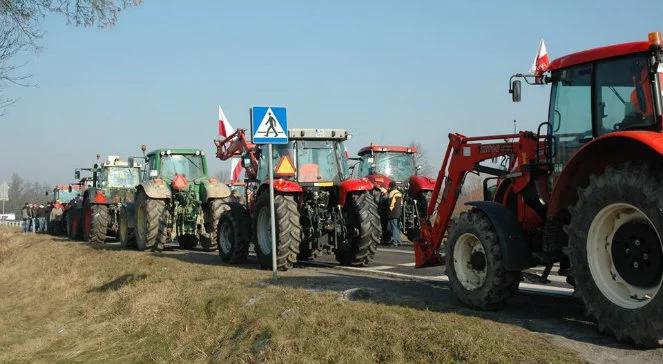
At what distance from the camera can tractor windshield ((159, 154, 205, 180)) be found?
1783 centimetres

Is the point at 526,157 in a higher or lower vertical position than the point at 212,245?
higher

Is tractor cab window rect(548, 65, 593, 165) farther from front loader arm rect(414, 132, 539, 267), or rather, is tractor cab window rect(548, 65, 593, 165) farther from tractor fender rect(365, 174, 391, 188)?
tractor fender rect(365, 174, 391, 188)

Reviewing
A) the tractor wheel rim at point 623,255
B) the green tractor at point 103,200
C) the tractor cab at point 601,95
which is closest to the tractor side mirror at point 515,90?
the tractor cab at point 601,95

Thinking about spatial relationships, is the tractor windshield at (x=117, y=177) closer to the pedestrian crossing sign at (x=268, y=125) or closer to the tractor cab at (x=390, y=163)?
the tractor cab at (x=390, y=163)

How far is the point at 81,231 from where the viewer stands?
23.0 metres

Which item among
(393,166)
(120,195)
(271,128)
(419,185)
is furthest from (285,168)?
(120,195)

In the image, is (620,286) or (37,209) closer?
(620,286)

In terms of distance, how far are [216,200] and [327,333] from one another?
1033cm

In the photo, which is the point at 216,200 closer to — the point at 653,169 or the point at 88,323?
the point at 88,323

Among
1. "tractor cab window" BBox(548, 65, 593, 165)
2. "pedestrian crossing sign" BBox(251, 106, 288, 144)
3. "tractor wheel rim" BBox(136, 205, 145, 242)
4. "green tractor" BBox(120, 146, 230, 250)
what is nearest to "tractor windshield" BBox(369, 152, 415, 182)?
"green tractor" BBox(120, 146, 230, 250)

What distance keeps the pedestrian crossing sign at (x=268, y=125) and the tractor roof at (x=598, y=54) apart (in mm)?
4621

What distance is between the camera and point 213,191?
52.0 ft

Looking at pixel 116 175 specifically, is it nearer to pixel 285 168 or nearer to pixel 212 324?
pixel 285 168

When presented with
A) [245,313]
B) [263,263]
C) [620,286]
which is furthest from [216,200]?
[620,286]
